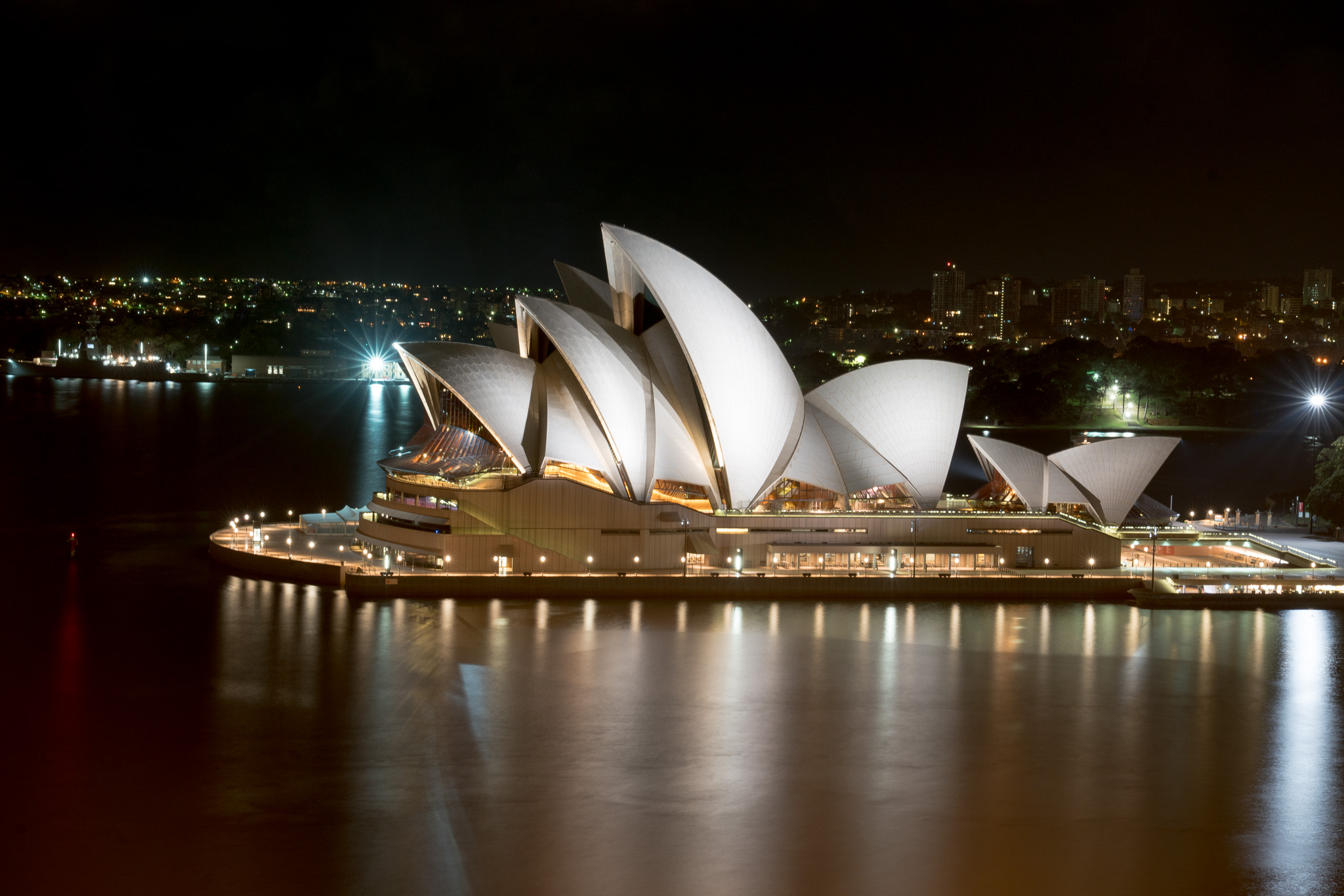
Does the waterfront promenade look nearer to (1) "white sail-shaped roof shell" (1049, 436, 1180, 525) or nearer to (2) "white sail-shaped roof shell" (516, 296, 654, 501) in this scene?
(2) "white sail-shaped roof shell" (516, 296, 654, 501)

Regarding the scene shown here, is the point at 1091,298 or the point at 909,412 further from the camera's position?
the point at 1091,298

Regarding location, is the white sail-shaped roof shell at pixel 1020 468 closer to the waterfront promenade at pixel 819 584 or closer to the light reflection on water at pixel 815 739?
the waterfront promenade at pixel 819 584

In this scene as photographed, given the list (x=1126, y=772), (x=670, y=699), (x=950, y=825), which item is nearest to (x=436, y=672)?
(x=670, y=699)

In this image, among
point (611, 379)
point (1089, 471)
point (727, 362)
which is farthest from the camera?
point (1089, 471)

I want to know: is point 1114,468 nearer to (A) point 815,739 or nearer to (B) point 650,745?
(A) point 815,739

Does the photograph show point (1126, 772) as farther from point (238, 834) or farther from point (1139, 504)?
point (1139, 504)

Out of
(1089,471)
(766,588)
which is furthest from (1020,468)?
(766,588)
